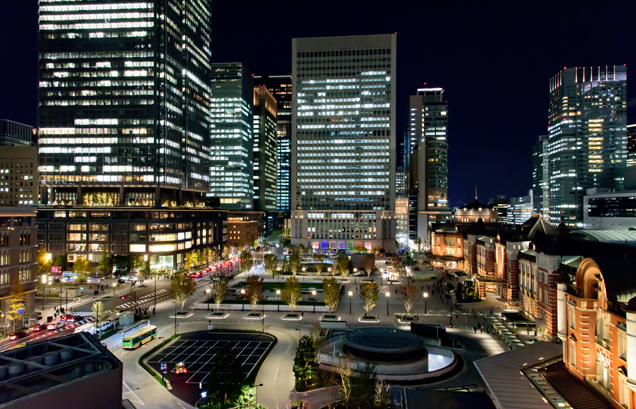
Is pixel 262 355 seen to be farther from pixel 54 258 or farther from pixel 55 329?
pixel 54 258

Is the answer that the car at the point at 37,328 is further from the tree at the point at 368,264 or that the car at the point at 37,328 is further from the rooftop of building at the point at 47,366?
the tree at the point at 368,264

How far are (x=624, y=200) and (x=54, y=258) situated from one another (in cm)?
21008

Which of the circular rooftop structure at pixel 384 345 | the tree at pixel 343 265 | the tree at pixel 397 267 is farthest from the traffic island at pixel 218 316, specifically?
the tree at pixel 397 267

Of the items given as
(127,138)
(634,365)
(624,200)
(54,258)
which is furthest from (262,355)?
(624,200)

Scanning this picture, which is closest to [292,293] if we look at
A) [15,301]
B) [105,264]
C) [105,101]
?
[15,301]

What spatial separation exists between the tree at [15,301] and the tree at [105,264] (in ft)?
137

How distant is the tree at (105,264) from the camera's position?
104625 millimetres

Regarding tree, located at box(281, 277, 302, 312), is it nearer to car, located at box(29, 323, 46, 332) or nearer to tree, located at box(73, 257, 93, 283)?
car, located at box(29, 323, 46, 332)

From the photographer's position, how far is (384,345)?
4516 centimetres

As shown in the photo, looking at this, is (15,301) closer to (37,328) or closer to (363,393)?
(37,328)

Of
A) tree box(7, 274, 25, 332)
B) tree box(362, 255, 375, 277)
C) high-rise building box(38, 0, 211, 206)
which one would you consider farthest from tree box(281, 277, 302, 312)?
high-rise building box(38, 0, 211, 206)

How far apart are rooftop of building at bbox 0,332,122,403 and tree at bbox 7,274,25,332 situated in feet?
157

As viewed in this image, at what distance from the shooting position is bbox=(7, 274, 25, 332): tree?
58719 millimetres

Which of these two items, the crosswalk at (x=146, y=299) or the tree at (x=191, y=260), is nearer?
the crosswalk at (x=146, y=299)
